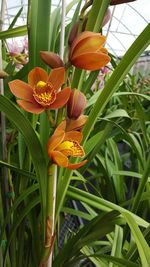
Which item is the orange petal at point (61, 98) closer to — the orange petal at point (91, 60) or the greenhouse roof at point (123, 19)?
the orange petal at point (91, 60)

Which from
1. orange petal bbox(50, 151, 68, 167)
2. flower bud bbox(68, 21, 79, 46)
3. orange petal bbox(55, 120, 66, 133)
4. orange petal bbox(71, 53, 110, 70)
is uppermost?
flower bud bbox(68, 21, 79, 46)

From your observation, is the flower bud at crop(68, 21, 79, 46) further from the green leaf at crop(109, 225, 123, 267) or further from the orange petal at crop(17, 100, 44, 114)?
the green leaf at crop(109, 225, 123, 267)

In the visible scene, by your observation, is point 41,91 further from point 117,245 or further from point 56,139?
point 117,245

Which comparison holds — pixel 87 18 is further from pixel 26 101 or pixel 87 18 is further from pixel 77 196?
pixel 77 196

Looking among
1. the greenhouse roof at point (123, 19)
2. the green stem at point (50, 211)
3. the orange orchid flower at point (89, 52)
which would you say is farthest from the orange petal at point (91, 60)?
the greenhouse roof at point (123, 19)

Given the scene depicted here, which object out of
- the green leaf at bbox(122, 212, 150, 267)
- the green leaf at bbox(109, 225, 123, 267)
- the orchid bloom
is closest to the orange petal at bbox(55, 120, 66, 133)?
the orchid bloom
